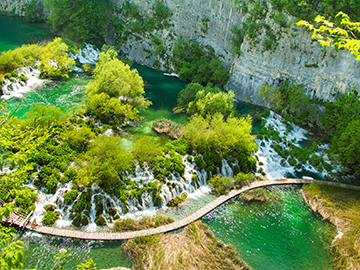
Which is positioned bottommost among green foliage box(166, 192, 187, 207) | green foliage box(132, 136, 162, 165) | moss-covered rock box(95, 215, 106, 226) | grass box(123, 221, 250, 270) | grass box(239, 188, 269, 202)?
moss-covered rock box(95, 215, 106, 226)

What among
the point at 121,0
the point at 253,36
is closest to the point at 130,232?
the point at 253,36

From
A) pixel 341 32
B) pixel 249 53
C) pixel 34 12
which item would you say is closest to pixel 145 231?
pixel 341 32

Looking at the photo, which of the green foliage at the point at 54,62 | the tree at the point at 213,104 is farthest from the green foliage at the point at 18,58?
the tree at the point at 213,104

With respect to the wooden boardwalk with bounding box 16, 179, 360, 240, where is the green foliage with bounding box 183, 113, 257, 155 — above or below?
above

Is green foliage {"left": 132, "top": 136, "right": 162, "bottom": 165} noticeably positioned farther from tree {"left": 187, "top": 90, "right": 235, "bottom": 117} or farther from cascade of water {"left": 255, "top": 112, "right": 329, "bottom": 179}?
cascade of water {"left": 255, "top": 112, "right": 329, "bottom": 179}

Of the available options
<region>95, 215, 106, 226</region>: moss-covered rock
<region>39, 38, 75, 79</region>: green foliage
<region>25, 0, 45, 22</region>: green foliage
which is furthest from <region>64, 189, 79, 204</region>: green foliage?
<region>25, 0, 45, 22</region>: green foliage

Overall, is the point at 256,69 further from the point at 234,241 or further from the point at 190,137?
the point at 234,241
